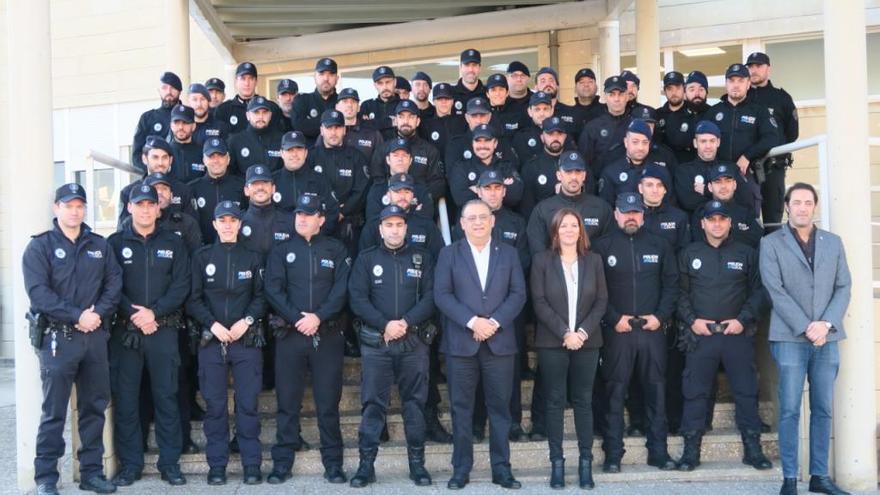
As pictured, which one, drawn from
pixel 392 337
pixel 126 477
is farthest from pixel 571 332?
pixel 126 477

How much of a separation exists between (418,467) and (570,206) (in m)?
2.15

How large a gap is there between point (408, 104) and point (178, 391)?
2.90 metres

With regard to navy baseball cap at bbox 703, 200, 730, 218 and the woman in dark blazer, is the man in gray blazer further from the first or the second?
the woman in dark blazer

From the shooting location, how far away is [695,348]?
656cm

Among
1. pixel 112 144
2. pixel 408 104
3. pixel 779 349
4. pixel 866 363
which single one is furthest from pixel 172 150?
pixel 112 144

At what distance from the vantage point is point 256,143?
7961 millimetres

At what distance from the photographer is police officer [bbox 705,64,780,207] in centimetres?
769

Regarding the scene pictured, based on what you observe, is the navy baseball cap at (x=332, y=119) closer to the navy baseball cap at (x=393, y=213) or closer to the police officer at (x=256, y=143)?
the police officer at (x=256, y=143)

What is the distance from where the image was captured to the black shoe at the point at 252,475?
6371mm

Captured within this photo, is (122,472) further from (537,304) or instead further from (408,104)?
(408,104)

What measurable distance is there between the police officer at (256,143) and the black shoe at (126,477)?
8.78 ft

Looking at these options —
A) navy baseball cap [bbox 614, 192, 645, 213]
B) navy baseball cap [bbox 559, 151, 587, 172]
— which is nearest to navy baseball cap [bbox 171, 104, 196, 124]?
navy baseball cap [bbox 559, 151, 587, 172]

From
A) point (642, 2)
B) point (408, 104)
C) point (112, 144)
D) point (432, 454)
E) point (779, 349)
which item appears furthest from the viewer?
point (112, 144)

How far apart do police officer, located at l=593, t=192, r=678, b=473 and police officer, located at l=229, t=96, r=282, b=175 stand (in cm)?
302
